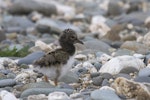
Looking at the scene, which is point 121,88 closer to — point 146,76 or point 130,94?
point 130,94

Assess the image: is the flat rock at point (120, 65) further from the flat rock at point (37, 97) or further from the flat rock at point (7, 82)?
the flat rock at point (37, 97)

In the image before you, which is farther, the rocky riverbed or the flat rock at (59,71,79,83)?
the flat rock at (59,71,79,83)

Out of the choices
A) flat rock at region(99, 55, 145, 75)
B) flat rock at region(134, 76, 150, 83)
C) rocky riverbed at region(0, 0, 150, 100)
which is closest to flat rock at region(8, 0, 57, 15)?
rocky riverbed at region(0, 0, 150, 100)

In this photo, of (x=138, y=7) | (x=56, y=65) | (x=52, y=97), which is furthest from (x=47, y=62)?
(x=138, y=7)

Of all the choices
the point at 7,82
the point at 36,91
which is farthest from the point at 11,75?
the point at 36,91

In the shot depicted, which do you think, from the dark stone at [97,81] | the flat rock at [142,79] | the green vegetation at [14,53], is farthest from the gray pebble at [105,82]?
the green vegetation at [14,53]

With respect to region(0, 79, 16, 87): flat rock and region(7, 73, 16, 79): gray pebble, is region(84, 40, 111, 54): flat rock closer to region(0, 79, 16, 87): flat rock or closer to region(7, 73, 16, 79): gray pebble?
region(7, 73, 16, 79): gray pebble
